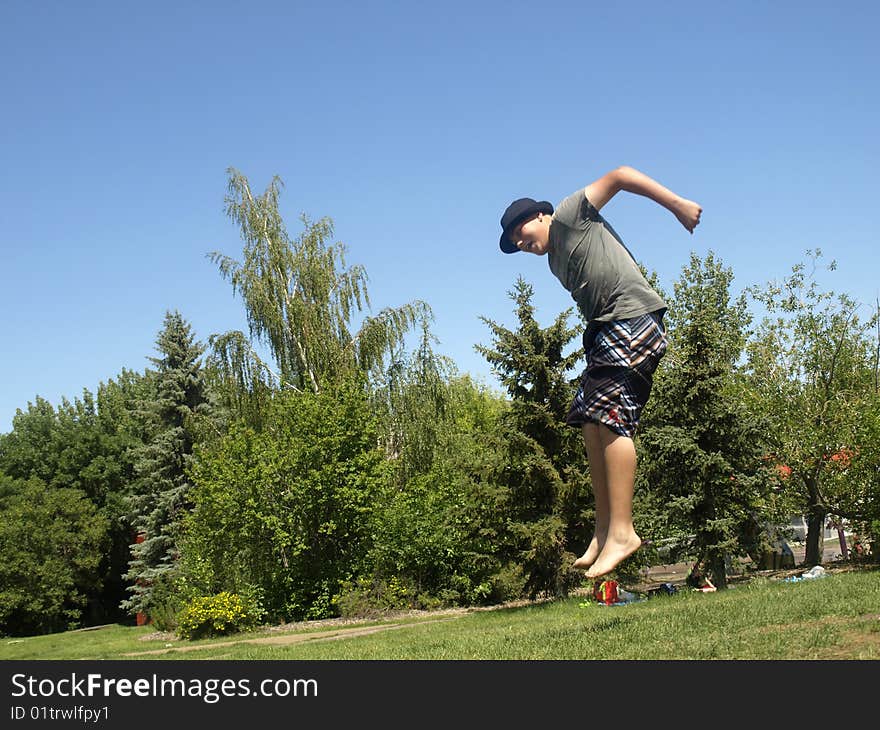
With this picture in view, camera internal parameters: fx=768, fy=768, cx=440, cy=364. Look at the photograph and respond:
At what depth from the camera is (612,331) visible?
3.89 meters

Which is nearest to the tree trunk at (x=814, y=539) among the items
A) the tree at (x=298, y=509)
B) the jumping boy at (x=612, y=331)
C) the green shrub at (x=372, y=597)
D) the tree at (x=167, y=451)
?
the green shrub at (x=372, y=597)

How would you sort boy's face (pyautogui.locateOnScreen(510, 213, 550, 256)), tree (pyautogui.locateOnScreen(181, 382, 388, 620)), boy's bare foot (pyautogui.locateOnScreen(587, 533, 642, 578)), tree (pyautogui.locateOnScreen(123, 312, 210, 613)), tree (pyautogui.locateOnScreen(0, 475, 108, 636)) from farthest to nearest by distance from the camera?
tree (pyautogui.locateOnScreen(0, 475, 108, 636)), tree (pyautogui.locateOnScreen(123, 312, 210, 613)), tree (pyautogui.locateOnScreen(181, 382, 388, 620)), boy's face (pyautogui.locateOnScreen(510, 213, 550, 256)), boy's bare foot (pyautogui.locateOnScreen(587, 533, 642, 578))

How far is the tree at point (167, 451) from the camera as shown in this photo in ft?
104

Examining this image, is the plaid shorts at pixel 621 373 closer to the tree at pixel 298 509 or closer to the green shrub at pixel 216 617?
the green shrub at pixel 216 617

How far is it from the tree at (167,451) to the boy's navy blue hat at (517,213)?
1141 inches

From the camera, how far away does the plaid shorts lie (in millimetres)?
3834

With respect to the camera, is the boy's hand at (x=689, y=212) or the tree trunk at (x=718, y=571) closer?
the boy's hand at (x=689, y=212)

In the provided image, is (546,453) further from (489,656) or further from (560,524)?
(489,656)

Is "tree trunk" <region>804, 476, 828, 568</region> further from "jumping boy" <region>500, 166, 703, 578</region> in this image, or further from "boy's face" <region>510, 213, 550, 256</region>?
"boy's face" <region>510, 213, 550, 256</region>

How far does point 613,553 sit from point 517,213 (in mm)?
1854

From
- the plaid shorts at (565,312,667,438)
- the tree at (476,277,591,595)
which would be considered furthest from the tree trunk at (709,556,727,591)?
the plaid shorts at (565,312,667,438)

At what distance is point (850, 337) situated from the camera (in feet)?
75.8
